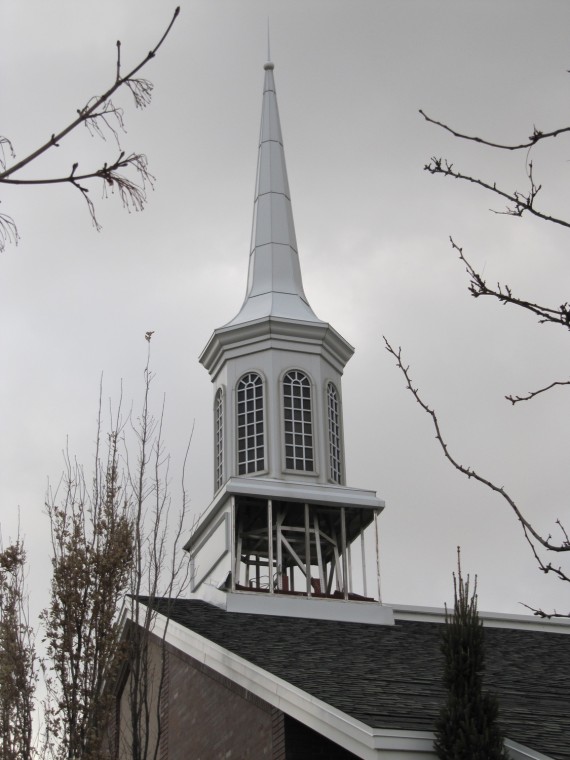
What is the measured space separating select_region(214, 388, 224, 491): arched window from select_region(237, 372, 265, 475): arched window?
672 millimetres

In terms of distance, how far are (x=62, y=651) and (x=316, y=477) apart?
29.5 ft

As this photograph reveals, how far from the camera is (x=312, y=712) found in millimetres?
12672

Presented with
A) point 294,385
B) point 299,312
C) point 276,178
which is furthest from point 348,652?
point 276,178

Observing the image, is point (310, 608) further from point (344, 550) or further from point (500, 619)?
point (500, 619)

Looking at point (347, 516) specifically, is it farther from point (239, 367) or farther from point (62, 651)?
point (62, 651)

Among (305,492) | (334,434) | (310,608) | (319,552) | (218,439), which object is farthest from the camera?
(218,439)

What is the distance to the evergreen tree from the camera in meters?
11.4

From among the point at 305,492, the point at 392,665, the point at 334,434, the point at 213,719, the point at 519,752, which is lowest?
the point at 519,752

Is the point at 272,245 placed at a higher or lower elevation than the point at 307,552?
higher

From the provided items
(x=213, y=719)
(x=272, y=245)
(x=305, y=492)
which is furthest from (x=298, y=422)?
(x=213, y=719)

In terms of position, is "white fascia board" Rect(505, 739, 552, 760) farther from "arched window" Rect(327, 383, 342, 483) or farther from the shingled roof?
"arched window" Rect(327, 383, 342, 483)

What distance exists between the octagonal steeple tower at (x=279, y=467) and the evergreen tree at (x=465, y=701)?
324 inches

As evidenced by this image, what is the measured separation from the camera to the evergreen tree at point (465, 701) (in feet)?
37.4

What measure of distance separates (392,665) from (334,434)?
7.65 meters
